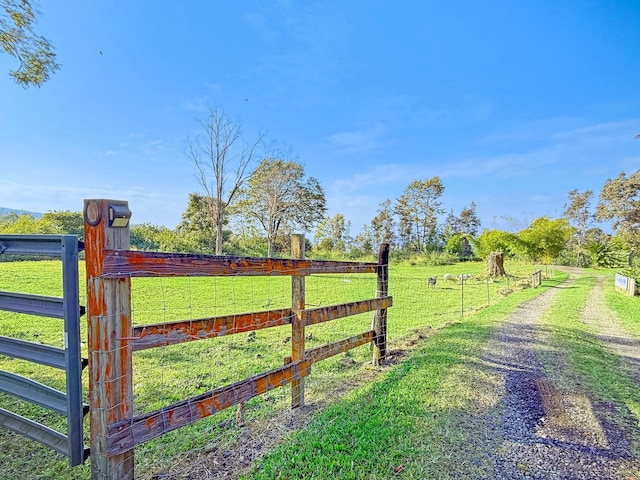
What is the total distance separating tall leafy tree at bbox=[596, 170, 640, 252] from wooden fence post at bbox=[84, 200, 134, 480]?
21.2 m

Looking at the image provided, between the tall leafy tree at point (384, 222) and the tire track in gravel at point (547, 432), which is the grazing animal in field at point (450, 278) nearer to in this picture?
the tire track in gravel at point (547, 432)

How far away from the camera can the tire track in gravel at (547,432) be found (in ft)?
6.77

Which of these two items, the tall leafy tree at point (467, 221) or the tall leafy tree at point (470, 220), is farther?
the tall leafy tree at point (470, 220)

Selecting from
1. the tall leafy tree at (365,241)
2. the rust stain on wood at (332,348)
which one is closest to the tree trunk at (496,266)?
the tall leafy tree at (365,241)

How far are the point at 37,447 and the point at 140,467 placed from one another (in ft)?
2.83

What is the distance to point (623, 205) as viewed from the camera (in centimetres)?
1587

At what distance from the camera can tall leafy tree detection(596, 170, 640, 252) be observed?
15.4 meters

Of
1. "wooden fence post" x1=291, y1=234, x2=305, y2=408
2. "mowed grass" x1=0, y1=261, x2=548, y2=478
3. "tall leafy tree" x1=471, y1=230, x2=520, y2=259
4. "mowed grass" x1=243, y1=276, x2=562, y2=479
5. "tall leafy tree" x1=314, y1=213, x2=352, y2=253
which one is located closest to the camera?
"mowed grass" x1=243, y1=276, x2=562, y2=479

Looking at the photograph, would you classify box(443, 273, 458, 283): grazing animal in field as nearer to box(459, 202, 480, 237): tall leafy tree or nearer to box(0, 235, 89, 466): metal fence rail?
box(0, 235, 89, 466): metal fence rail

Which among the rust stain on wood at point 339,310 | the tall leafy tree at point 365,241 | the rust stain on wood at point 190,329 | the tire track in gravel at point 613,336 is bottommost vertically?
the tire track in gravel at point 613,336

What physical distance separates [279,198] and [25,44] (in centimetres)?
2106

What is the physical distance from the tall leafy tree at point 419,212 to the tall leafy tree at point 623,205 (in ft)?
57.7

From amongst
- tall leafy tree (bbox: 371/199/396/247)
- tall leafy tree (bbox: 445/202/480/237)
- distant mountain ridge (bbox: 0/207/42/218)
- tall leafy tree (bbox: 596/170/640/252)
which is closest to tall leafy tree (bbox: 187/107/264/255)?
distant mountain ridge (bbox: 0/207/42/218)

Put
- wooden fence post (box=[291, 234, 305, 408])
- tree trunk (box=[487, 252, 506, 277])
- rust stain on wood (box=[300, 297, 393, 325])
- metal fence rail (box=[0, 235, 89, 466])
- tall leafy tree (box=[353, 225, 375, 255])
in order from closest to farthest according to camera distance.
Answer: metal fence rail (box=[0, 235, 89, 466]) → wooden fence post (box=[291, 234, 305, 408]) → rust stain on wood (box=[300, 297, 393, 325]) → tree trunk (box=[487, 252, 506, 277]) → tall leafy tree (box=[353, 225, 375, 255])
